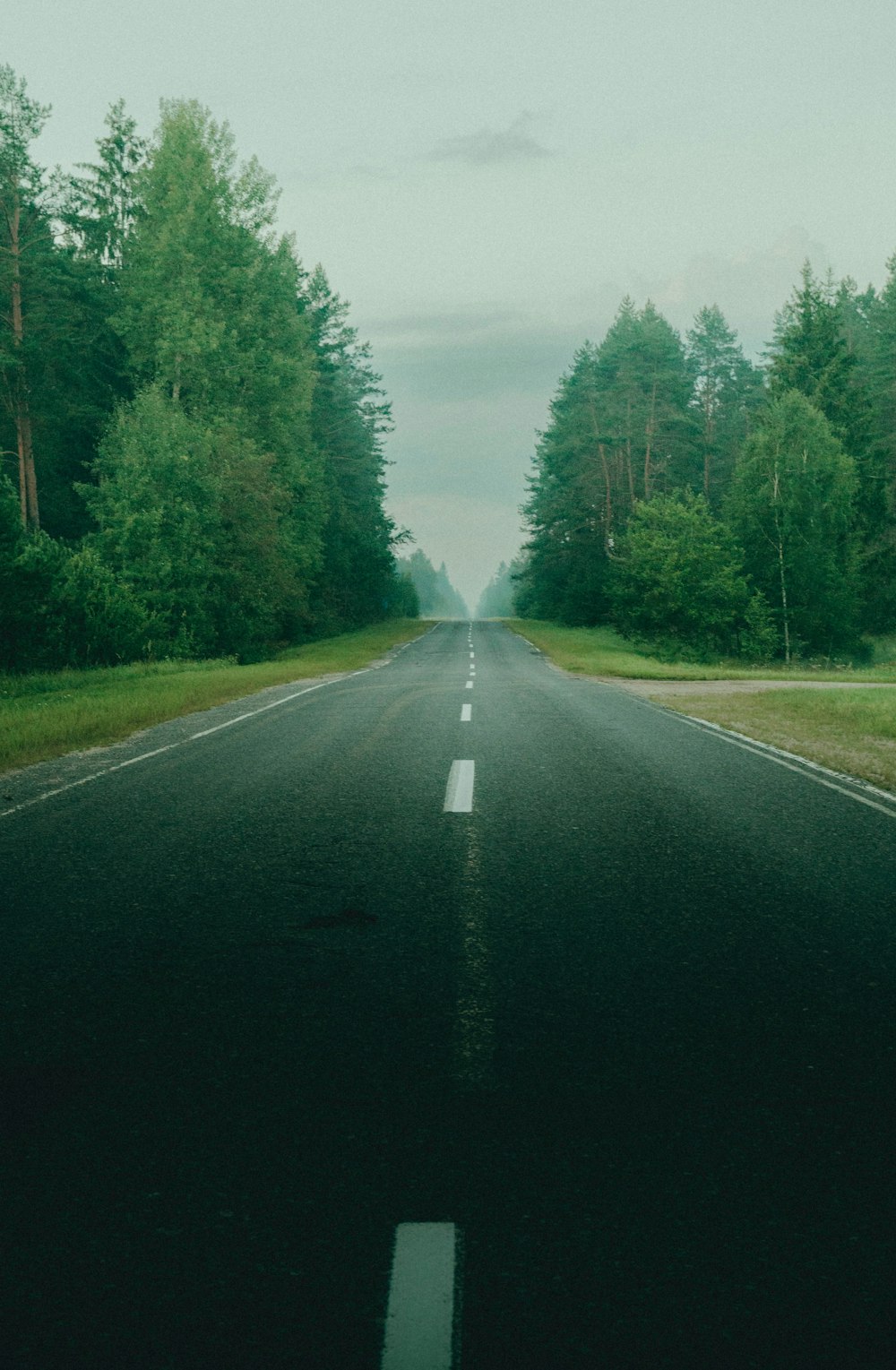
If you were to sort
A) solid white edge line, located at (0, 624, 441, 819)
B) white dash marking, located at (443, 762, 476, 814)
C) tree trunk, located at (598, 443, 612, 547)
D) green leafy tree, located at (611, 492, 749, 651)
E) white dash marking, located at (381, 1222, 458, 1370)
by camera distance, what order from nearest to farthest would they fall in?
white dash marking, located at (381, 1222, 458, 1370) < white dash marking, located at (443, 762, 476, 814) < solid white edge line, located at (0, 624, 441, 819) < green leafy tree, located at (611, 492, 749, 651) < tree trunk, located at (598, 443, 612, 547)

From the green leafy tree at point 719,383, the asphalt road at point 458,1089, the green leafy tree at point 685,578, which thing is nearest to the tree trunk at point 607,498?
the green leafy tree at point 719,383

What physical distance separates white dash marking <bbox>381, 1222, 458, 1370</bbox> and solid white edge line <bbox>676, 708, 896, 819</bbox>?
6.51 m

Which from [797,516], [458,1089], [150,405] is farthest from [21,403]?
[458,1089]

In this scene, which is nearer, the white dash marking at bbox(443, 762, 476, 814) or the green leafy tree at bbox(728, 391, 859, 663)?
the white dash marking at bbox(443, 762, 476, 814)

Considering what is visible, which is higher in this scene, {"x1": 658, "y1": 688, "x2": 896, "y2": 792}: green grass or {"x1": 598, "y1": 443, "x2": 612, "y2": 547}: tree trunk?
{"x1": 598, "y1": 443, "x2": 612, "y2": 547}: tree trunk

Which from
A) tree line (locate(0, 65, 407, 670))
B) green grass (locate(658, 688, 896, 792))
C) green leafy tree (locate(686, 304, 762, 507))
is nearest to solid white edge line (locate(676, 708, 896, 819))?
green grass (locate(658, 688, 896, 792))

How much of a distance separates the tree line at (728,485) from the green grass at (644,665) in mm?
1754

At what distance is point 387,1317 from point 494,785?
273 inches

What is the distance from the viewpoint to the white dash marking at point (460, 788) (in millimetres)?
8195

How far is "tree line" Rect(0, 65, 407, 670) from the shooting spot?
85.0ft

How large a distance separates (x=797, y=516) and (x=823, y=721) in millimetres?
33687

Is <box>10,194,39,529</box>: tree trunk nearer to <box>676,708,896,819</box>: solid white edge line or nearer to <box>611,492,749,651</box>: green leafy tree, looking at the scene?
<box>611,492,749,651</box>: green leafy tree

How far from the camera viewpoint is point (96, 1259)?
243cm

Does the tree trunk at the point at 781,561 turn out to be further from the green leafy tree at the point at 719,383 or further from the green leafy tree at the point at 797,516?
the green leafy tree at the point at 719,383
